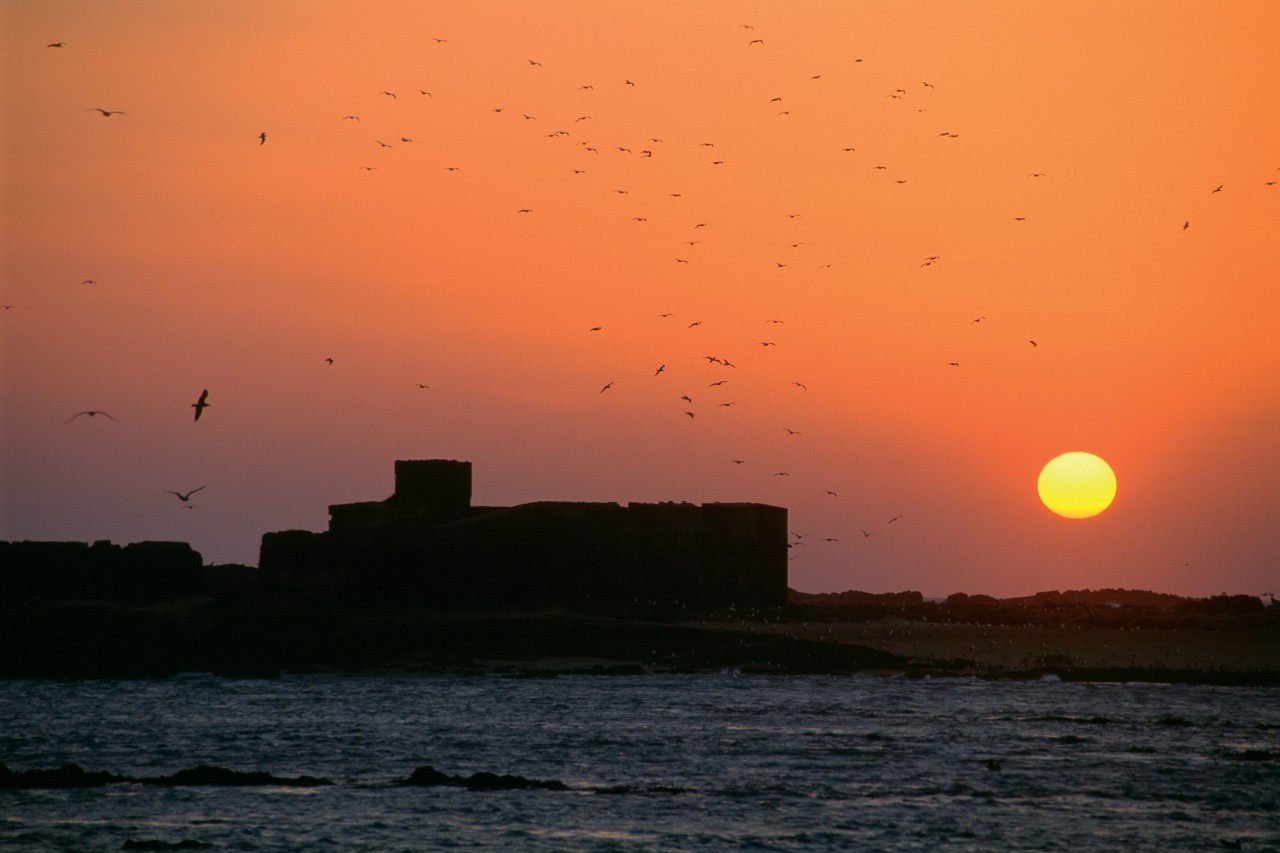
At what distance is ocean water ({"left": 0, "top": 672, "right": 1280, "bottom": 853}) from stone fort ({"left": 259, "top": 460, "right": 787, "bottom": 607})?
11.2 meters

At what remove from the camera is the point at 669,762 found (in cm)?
3766

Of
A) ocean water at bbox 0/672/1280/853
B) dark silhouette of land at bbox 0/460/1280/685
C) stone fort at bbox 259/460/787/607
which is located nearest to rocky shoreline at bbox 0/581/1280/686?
dark silhouette of land at bbox 0/460/1280/685

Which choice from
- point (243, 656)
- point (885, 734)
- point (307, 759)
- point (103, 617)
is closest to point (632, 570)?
point (243, 656)

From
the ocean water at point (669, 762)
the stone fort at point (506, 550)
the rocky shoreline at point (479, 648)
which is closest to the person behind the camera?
the ocean water at point (669, 762)

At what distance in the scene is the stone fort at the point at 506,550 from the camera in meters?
68.9

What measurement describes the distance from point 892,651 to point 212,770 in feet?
119

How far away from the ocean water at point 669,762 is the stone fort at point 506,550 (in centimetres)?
1116

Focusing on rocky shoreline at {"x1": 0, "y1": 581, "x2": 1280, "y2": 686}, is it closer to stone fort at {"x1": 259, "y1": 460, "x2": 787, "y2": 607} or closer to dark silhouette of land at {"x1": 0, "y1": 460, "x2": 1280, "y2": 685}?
dark silhouette of land at {"x1": 0, "y1": 460, "x2": 1280, "y2": 685}

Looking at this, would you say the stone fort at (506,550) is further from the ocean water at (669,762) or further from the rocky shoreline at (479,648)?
the ocean water at (669,762)

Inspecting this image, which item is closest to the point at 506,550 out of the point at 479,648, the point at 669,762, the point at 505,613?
the point at 505,613

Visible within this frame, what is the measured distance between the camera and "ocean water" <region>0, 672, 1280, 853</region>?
29.0m

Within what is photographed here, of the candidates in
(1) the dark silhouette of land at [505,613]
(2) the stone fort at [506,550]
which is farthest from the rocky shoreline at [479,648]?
(2) the stone fort at [506,550]

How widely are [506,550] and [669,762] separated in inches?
1263

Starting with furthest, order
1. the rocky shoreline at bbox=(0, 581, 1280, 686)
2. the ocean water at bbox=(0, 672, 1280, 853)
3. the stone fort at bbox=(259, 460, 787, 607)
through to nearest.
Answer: the stone fort at bbox=(259, 460, 787, 607) < the rocky shoreline at bbox=(0, 581, 1280, 686) < the ocean water at bbox=(0, 672, 1280, 853)
